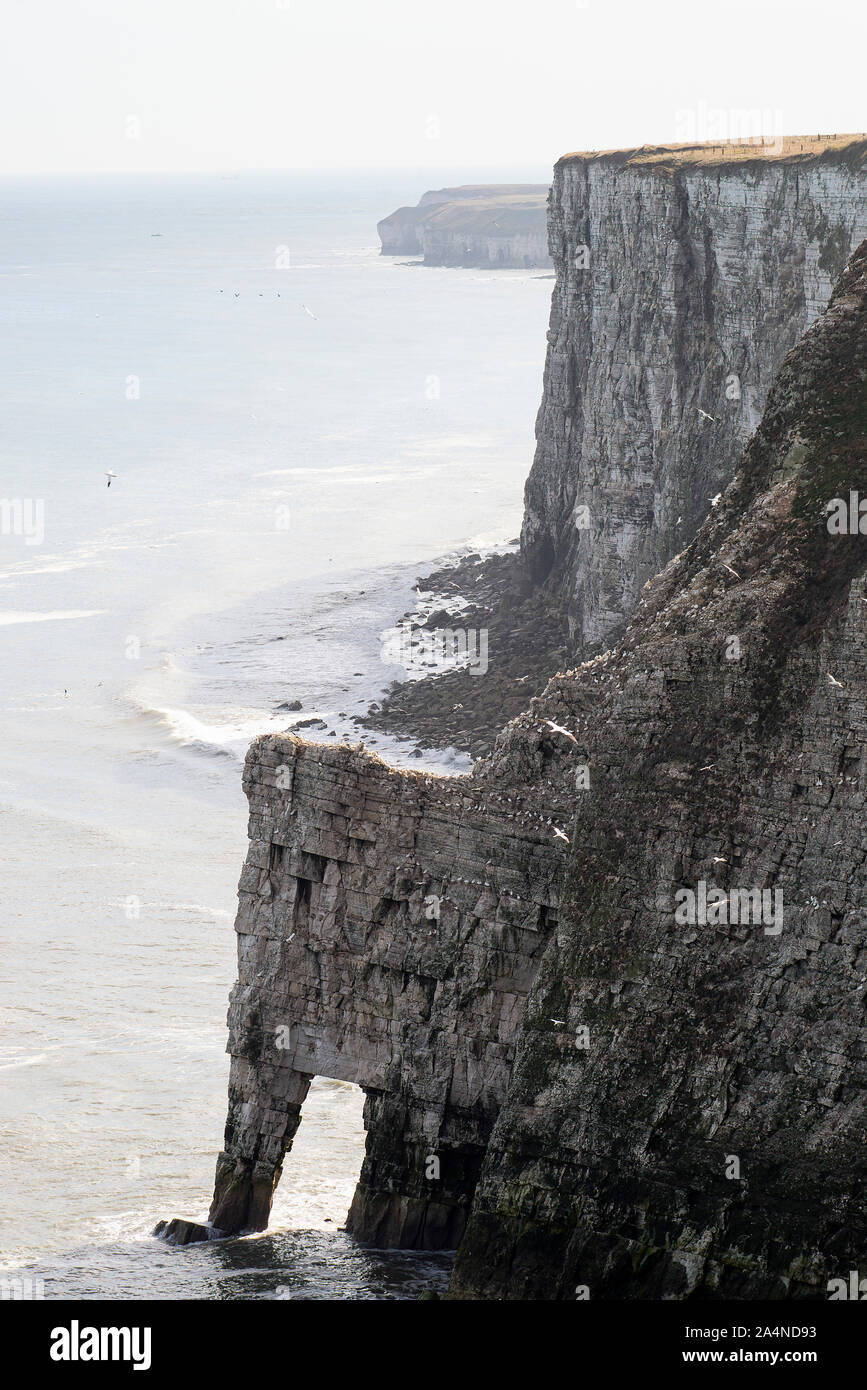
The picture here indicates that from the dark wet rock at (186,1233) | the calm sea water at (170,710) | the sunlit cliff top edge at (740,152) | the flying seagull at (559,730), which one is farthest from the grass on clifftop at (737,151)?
the dark wet rock at (186,1233)

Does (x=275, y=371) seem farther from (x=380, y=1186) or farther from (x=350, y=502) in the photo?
(x=380, y=1186)

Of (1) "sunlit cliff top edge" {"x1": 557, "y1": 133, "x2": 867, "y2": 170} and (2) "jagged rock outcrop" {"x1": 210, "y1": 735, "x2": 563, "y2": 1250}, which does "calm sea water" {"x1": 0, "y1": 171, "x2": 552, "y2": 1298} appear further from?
(1) "sunlit cliff top edge" {"x1": 557, "y1": 133, "x2": 867, "y2": 170}

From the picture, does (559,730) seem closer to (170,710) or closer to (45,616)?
(170,710)

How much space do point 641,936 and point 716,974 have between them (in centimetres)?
117

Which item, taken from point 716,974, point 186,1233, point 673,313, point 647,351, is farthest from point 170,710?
point 716,974

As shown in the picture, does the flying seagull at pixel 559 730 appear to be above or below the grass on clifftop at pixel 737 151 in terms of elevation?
below

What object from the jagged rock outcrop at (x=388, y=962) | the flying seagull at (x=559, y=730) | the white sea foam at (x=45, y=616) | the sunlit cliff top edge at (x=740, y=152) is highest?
the sunlit cliff top edge at (x=740, y=152)

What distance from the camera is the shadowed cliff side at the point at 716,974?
25391 millimetres

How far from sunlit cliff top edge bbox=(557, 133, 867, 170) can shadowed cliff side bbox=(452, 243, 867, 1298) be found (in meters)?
36.1

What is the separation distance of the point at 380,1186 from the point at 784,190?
130 feet

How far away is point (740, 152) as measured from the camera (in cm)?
Answer: 6856

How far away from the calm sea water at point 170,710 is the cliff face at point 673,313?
11.5 m

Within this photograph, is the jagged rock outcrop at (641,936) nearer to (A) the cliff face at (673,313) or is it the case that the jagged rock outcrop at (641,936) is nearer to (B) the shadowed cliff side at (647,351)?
(A) the cliff face at (673,313)

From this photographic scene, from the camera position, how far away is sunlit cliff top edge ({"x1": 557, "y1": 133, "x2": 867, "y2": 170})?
61.5m
